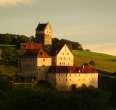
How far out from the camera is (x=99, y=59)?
14062 centimetres

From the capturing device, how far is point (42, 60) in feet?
368

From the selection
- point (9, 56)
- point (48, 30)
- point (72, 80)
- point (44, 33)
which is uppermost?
point (48, 30)

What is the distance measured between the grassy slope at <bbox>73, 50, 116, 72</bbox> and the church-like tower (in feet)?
22.9

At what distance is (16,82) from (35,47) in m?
12.9

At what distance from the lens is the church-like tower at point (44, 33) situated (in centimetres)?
12244

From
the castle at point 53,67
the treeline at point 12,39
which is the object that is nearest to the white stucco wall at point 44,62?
the castle at point 53,67

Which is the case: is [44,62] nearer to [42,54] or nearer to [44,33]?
[42,54]

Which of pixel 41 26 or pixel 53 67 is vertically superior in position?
pixel 41 26

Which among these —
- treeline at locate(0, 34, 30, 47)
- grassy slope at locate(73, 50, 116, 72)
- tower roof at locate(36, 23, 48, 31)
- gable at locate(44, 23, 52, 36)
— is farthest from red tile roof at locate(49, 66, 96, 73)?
treeline at locate(0, 34, 30, 47)

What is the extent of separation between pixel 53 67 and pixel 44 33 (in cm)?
1266

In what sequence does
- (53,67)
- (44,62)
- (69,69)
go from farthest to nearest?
1. (44,62)
2. (53,67)
3. (69,69)

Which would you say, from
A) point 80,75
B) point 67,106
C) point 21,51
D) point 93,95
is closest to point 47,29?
point 21,51

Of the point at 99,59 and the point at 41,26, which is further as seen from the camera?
the point at 99,59

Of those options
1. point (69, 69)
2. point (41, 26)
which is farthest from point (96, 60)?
point (69, 69)
